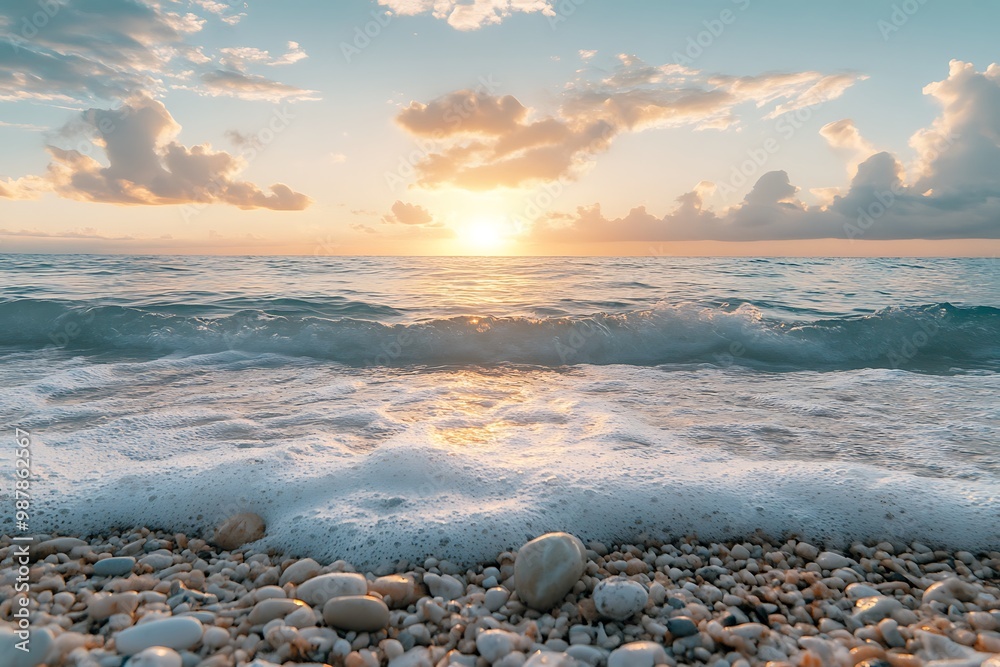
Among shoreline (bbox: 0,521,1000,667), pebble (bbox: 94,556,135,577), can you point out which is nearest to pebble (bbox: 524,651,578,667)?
shoreline (bbox: 0,521,1000,667)

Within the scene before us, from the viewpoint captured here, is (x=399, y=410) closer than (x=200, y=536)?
No

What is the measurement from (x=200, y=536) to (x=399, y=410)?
97.4 inches

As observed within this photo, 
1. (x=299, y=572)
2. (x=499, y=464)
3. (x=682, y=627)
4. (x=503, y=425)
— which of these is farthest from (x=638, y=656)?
(x=503, y=425)

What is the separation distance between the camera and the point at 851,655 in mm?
1930

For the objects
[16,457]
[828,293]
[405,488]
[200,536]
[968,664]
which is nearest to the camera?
[968,664]

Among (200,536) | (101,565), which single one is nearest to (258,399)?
(200,536)

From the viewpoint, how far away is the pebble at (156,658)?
180 centimetres

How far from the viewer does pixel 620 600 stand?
7.20ft

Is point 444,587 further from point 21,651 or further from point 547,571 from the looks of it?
point 21,651

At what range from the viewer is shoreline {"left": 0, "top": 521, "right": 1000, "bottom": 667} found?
1943mm

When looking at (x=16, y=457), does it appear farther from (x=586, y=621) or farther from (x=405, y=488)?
(x=586, y=621)

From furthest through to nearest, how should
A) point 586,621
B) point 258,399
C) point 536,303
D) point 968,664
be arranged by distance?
point 536,303 → point 258,399 → point 586,621 → point 968,664

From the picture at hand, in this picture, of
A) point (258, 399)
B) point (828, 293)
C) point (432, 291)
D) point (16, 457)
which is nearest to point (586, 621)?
point (16, 457)

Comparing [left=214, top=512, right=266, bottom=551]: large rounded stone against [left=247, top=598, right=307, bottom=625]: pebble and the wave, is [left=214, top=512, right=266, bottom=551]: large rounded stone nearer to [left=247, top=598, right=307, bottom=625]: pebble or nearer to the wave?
[left=247, top=598, right=307, bottom=625]: pebble
